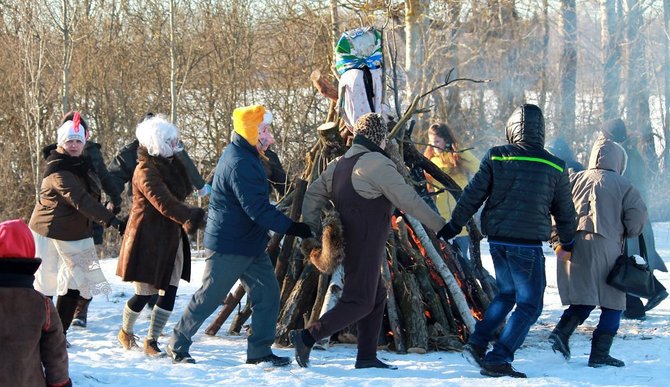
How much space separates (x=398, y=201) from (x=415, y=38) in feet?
31.4

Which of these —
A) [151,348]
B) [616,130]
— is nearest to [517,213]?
[151,348]

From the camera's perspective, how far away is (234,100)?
15.9 m

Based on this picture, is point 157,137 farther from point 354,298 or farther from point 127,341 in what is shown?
point 354,298

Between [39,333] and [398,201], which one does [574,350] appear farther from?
[39,333]

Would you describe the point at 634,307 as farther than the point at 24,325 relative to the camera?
Yes

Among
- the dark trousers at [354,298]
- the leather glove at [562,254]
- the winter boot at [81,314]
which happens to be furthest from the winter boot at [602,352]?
the winter boot at [81,314]

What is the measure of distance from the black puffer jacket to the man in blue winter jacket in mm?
1127

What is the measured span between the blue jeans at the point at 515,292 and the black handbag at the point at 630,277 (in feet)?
2.34

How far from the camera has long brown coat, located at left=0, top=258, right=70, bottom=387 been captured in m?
3.76

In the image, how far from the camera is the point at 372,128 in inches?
234

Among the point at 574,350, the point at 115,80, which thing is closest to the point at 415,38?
the point at 115,80

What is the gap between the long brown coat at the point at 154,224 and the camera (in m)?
6.45

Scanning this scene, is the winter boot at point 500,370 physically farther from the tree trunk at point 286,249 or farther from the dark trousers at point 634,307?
the dark trousers at point 634,307

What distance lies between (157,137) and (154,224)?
60cm
